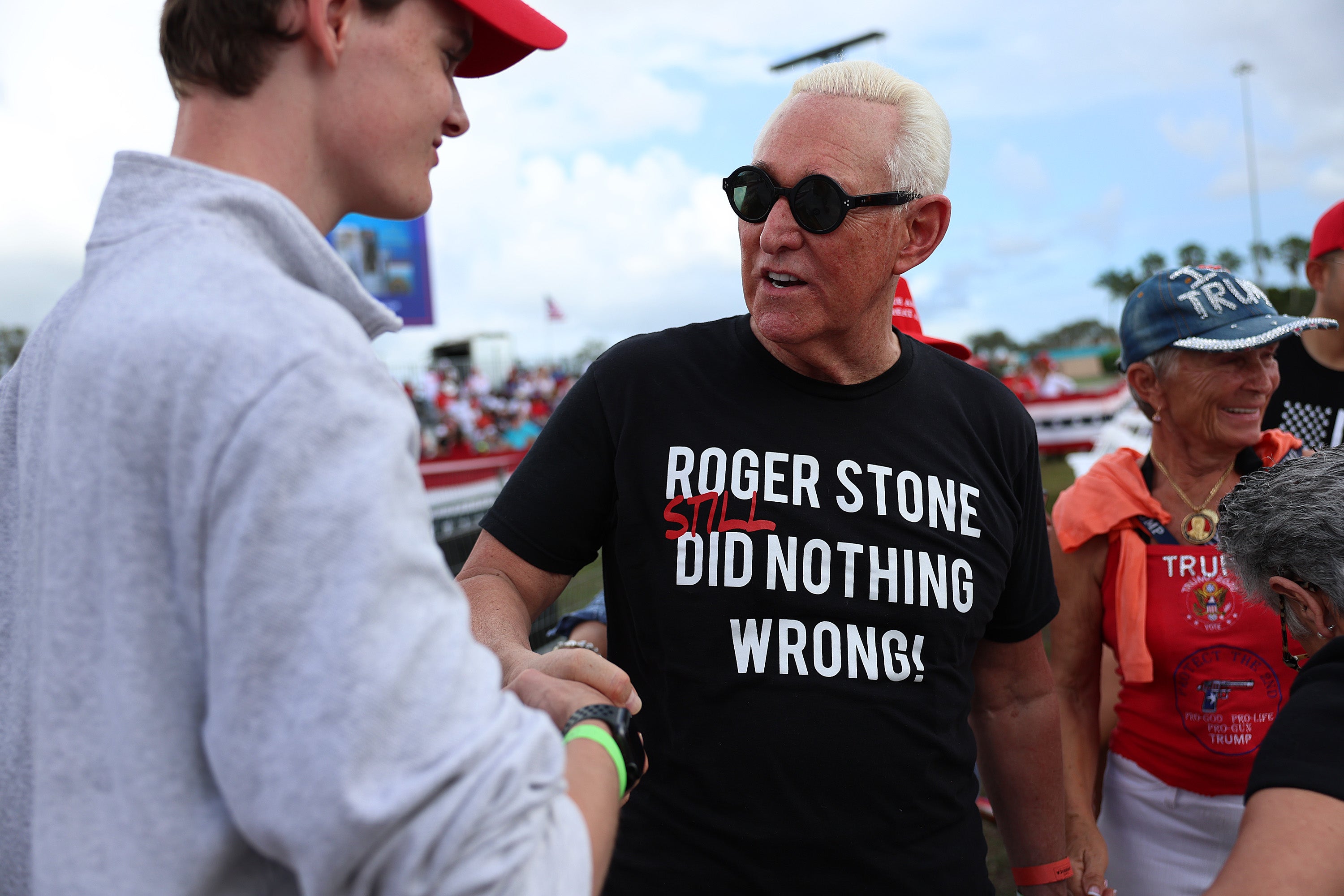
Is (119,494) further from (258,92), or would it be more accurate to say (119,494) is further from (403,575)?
(258,92)

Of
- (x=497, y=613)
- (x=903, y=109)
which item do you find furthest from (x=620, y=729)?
(x=903, y=109)

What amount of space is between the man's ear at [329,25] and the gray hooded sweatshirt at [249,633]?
0.27m

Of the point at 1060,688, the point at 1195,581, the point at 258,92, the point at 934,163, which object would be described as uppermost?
the point at 934,163

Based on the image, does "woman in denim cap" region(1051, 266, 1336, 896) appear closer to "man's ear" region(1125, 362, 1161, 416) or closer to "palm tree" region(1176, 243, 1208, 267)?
"man's ear" region(1125, 362, 1161, 416)

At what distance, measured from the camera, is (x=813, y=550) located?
6.59ft

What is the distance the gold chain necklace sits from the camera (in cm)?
282

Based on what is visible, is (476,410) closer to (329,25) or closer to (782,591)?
(782,591)

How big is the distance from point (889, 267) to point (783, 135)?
0.42 m

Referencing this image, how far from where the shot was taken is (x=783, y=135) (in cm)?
226

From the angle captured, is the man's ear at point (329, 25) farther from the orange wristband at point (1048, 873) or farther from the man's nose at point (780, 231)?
the orange wristband at point (1048, 873)

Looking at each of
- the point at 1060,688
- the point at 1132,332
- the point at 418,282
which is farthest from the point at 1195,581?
the point at 418,282

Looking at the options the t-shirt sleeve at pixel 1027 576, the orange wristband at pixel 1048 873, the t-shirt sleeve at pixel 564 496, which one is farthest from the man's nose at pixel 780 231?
the orange wristband at pixel 1048 873

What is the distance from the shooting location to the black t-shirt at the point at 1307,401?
11.7 feet

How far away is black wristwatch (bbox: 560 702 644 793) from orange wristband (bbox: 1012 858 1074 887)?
174cm
